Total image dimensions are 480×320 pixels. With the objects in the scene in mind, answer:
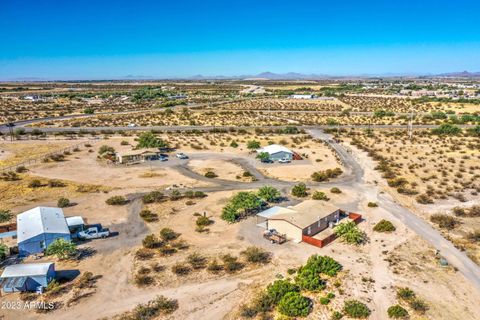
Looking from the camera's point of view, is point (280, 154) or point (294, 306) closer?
point (294, 306)

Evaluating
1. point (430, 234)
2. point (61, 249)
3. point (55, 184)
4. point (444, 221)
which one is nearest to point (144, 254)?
point (61, 249)

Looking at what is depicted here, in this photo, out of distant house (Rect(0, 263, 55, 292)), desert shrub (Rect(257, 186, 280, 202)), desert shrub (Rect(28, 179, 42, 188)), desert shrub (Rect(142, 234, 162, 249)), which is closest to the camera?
distant house (Rect(0, 263, 55, 292))

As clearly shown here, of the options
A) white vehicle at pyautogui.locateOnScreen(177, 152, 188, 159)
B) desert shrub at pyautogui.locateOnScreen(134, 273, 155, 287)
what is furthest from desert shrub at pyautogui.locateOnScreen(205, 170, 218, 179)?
desert shrub at pyautogui.locateOnScreen(134, 273, 155, 287)

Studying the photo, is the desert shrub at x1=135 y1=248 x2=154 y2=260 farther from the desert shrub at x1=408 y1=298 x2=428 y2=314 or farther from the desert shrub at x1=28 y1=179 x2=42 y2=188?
the desert shrub at x1=28 y1=179 x2=42 y2=188

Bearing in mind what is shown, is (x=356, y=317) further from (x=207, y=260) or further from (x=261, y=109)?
(x=261, y=109)

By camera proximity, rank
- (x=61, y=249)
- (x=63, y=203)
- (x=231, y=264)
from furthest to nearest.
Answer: (x=63, y=203), (x=61, y=249), (x=231, y=264)

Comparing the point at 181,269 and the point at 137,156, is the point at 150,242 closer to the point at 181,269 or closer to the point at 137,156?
the point at 181,269

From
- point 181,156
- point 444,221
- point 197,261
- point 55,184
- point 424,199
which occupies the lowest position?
point 424,199

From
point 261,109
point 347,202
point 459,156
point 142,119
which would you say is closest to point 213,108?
point 261,109
